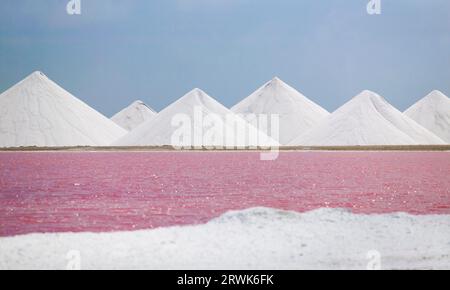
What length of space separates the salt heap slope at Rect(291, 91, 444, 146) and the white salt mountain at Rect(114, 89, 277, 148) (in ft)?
29.0

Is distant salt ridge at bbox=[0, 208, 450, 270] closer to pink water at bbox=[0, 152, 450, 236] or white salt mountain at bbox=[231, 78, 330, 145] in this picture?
pink water at bbox=[0, 152, 450, 236]

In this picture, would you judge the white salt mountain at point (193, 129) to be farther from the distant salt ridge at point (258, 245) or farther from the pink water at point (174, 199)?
the distant salt ridge at point (258, 245)

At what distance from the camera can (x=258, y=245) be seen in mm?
12148

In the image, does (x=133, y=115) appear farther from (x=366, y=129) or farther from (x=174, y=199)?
(x=174, y=199)

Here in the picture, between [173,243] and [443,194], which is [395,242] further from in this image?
[443,194]

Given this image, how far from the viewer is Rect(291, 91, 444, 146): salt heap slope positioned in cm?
10375

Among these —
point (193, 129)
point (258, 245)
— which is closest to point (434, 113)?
point (193, 129)

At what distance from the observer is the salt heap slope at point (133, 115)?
546 ft

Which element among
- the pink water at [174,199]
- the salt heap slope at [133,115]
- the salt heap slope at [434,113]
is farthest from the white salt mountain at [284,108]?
the pink water at [174,199]

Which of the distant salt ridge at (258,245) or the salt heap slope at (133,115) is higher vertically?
the salt heap slope at (133,115)

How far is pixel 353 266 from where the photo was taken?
10.8m

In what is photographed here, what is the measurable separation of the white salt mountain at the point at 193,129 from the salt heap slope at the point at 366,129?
8848 millimetres

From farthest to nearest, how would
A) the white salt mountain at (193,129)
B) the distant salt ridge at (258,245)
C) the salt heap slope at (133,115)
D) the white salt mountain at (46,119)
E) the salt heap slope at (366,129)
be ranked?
the salt heap slope at (133,115)
the white salt mountain at (46,119)
the salt heap slope at (366,129)
the white salt mountain at (193,129)
the distant salt ridge at (258,245)
